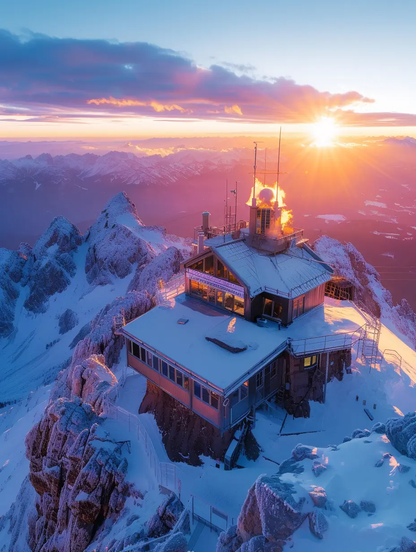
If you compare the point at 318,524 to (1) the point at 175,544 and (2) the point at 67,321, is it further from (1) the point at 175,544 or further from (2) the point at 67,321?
(2) the point at 67,321

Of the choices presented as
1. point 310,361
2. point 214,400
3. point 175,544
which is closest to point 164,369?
point 214,400

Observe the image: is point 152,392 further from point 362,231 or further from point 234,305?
point 362,231

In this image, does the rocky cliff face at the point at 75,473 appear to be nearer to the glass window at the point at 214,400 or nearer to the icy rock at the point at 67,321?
the glass window at the point at 214,400

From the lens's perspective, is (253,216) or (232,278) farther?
(253,216)

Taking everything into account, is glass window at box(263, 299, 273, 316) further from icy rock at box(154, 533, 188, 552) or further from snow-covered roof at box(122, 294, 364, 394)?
icy rock at box(154, 533, 188, 552)

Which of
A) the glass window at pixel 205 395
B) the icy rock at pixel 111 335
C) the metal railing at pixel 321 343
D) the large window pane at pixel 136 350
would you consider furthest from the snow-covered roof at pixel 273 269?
the icy rock at pixel 111 335

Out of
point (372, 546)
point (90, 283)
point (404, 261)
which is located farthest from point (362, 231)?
point (372, 546)
